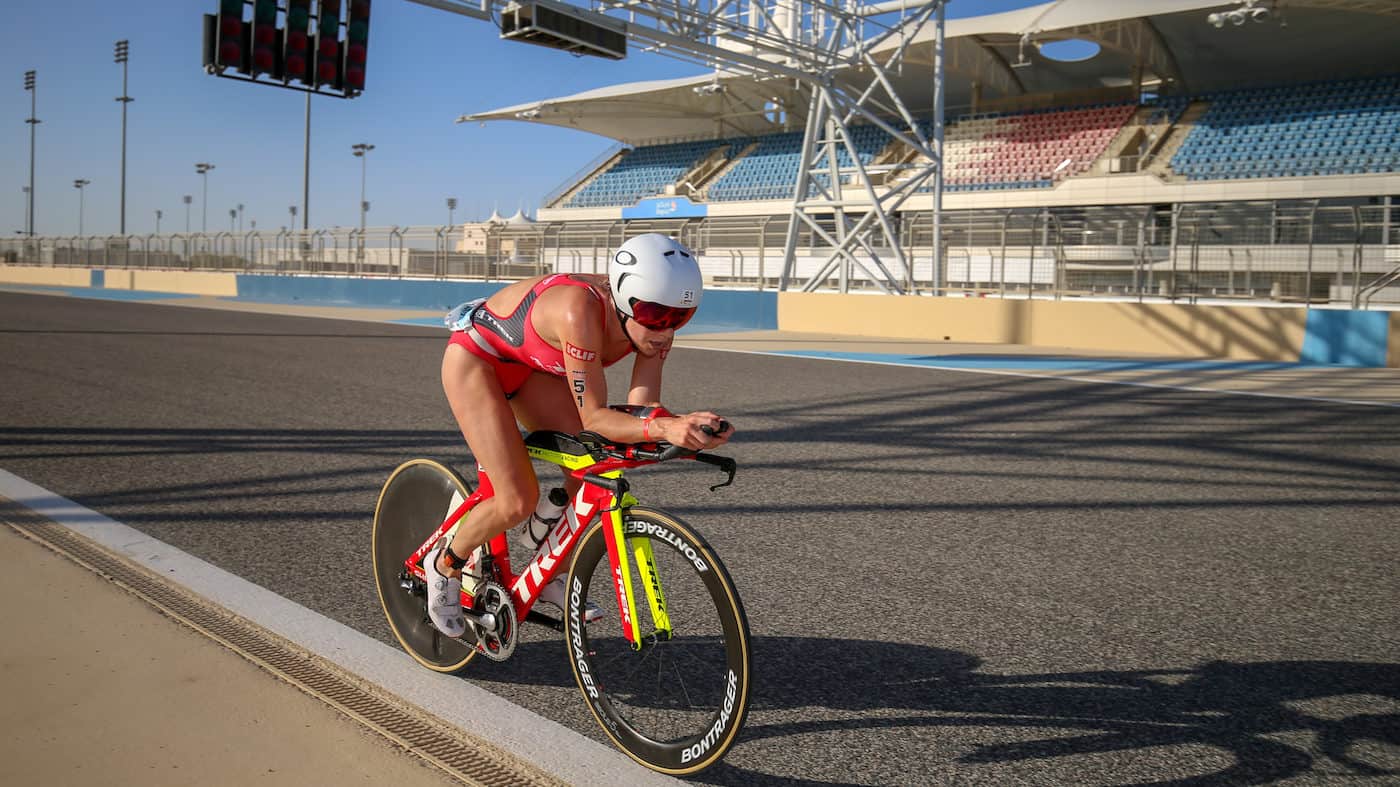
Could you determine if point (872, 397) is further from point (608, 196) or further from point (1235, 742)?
point (608, 196)

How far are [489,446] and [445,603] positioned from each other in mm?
520

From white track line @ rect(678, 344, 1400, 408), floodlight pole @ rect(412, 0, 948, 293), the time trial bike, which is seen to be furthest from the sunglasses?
floodlight pole @ rect(412, 0, 948, 293)

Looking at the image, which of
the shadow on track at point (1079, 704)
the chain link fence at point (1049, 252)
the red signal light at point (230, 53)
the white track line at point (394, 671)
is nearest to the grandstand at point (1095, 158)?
the chain link fence at point (1049, 252)

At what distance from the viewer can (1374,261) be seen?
14.3 m

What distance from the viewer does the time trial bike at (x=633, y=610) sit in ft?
7.96

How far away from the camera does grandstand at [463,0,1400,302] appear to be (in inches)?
631

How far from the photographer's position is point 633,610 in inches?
103

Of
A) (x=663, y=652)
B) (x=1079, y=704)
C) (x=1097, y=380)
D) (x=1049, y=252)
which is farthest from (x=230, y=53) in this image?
(x=1079, y=704)

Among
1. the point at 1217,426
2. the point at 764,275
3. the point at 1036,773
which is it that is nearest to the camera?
the point at 1036,773

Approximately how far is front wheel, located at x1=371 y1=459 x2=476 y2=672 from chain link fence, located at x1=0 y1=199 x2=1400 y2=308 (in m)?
14.8

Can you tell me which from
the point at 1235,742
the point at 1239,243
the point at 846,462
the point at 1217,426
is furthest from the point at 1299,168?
the point at 1235,742

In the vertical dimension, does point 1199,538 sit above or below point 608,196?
below

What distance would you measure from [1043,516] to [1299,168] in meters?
29.6

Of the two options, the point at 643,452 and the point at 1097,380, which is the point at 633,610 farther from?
the point at 1097,380
